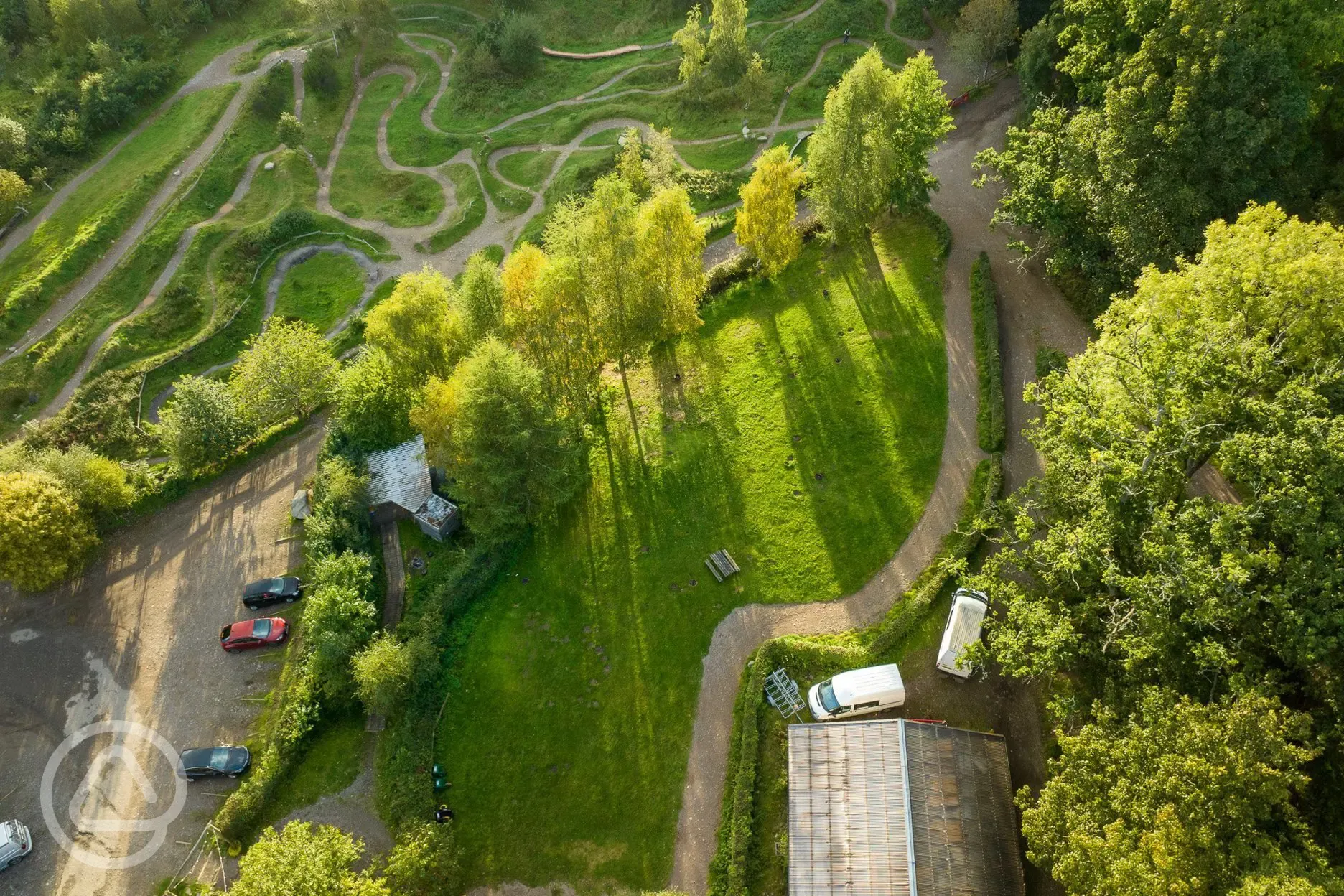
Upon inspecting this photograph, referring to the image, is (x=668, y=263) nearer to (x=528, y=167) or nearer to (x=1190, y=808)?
(x=528, y=167)

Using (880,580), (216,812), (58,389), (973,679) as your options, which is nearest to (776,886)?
(973,679)

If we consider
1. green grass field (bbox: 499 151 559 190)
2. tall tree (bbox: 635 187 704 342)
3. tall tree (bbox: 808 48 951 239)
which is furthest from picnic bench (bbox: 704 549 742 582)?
green grass field (bbox: 499 151 559 190)

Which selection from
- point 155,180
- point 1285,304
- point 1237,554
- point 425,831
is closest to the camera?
point 1237,554

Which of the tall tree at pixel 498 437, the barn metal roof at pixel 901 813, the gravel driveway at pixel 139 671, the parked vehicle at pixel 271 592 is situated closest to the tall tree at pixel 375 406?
the tall tree at pixel 498 437

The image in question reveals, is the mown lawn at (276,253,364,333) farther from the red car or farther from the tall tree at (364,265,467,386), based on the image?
the red car

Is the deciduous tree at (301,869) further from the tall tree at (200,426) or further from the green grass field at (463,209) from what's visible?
the green grass field at (463,209)

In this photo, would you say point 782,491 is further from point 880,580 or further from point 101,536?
point 101,536
